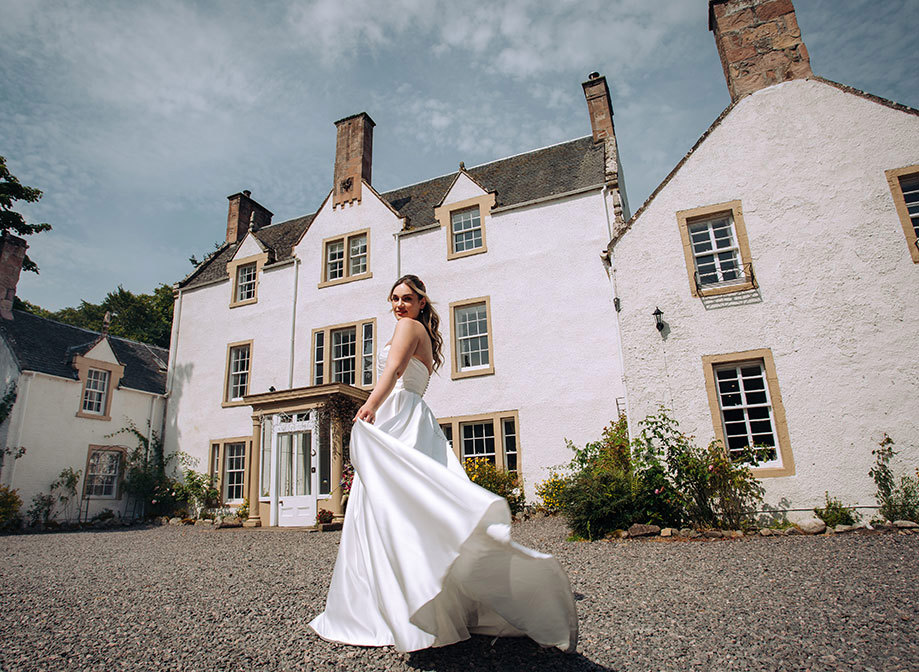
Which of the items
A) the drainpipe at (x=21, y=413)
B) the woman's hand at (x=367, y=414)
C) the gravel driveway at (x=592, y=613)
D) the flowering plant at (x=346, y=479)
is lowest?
the gravel driveway at (x=592, y=613)

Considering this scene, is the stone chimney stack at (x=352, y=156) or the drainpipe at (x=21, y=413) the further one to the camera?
the stone chimney stack at (x=352, y=156)

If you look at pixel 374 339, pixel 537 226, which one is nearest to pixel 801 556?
pixel 537 226

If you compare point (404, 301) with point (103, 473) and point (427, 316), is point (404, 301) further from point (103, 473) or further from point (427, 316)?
point (103, 473)

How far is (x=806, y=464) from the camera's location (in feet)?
29.0

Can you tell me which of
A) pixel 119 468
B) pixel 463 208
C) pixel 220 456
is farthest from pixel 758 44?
pixel 119 468

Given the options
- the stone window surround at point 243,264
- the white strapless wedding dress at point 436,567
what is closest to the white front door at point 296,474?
the stone window surround at point 243,264

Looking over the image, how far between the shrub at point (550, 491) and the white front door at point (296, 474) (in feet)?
19.6

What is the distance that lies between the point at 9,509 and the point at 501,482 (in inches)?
554

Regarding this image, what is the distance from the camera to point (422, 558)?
2502 millimetres

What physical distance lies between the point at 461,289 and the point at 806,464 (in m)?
9.33

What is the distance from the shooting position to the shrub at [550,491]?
12.2 meters

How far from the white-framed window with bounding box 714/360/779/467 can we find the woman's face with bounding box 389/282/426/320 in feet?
26.2

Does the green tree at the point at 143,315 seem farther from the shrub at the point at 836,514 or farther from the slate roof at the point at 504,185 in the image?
the shrub at the point at 836,514

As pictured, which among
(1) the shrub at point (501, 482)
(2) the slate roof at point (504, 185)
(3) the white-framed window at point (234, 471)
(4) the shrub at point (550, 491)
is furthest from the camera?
(3) the white-framed window at point (234, 471)
